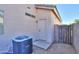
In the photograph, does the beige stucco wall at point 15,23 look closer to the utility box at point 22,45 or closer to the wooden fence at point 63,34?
the utility box at point 22,45

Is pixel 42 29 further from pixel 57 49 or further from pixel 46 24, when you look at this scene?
pixel 57 49

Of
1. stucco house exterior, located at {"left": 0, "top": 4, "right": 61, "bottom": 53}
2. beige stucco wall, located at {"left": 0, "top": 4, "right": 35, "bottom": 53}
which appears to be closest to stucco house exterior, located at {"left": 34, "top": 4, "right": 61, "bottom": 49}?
stucco house exterior, located at {"left": 0, "top": 4, "right": 61, "bottom": 53}

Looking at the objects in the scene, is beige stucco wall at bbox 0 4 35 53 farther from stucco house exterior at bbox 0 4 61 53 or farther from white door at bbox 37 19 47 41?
white door at bbox 37 19 47 41

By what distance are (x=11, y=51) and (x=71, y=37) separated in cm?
99

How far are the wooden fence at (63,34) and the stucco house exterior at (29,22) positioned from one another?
0.07m

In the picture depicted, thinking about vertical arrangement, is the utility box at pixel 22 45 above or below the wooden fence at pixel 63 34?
below

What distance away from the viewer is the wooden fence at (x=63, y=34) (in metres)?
2.86

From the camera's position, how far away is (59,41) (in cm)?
286

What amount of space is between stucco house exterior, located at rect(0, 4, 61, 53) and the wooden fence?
0.07 metres

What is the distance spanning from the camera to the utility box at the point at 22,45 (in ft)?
9.06

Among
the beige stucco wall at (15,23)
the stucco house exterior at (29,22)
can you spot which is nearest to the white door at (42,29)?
the stucco house exterior at (29,22)

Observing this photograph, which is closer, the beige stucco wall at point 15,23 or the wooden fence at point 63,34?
the beige stucco wall at point 15,23

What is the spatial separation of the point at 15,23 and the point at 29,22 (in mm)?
225
